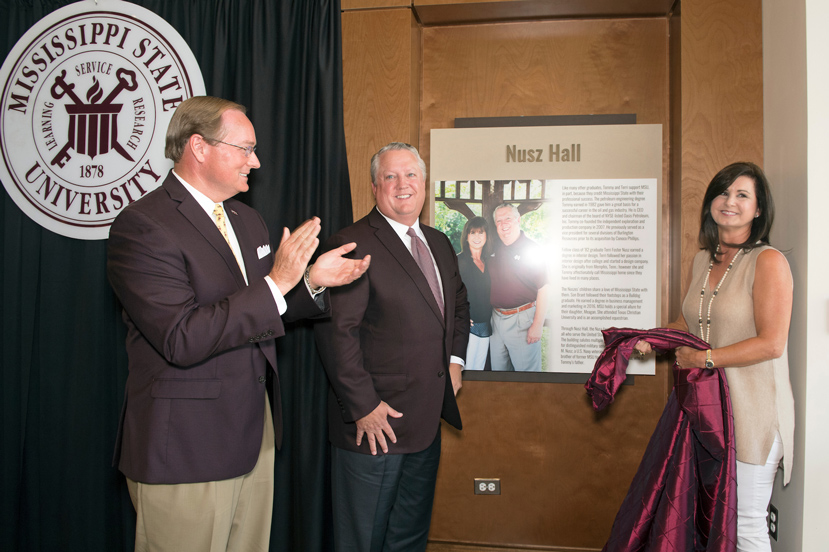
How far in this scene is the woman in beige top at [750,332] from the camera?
1.97 m

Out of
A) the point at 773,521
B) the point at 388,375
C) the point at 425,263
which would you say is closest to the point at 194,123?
the point at 425,263

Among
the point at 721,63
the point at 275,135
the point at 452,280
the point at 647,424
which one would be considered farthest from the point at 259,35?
the point at 647,424

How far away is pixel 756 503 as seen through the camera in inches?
78.1

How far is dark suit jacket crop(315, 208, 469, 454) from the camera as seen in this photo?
80.0 inches

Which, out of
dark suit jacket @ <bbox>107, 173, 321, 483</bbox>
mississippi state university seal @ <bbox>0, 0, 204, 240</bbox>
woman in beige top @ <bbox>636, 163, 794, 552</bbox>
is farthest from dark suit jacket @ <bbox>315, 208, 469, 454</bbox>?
mississippi state university seal @ <bbox>0, 0, 204, 240</bbox>

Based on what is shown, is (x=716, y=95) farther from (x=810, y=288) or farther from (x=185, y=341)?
(x=185, y=341)

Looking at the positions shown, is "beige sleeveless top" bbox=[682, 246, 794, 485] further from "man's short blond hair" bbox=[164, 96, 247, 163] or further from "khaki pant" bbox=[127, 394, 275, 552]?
"man's short blond hair" bbox=[164, 96, 247, 163]

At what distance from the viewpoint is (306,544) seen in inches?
101

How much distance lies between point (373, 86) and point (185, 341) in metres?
1.69

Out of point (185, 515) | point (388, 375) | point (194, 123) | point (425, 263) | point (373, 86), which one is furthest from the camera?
point (373, 86)

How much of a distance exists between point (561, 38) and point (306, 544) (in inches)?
114

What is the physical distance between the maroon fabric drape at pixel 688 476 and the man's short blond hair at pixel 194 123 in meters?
1.77

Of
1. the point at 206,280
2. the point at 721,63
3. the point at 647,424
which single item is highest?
the point at 721,63

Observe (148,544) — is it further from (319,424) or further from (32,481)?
(32,481)
